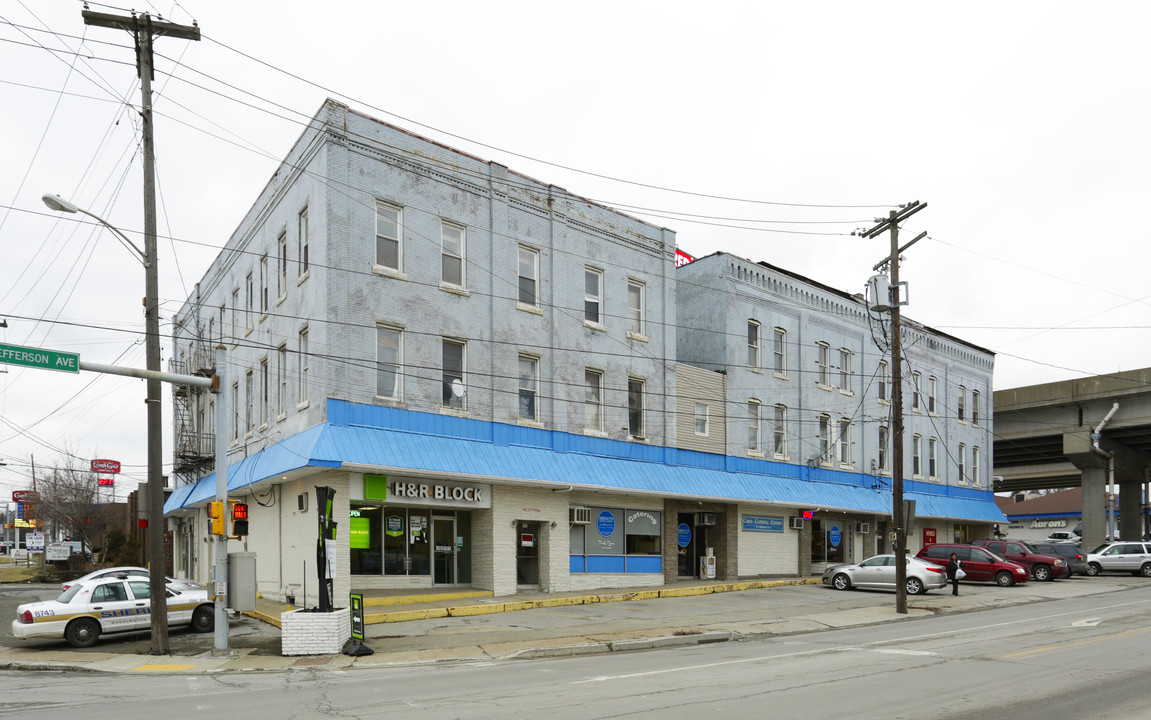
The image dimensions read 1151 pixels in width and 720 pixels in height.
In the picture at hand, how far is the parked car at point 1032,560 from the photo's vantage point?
125 ft

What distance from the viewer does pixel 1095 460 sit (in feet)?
179

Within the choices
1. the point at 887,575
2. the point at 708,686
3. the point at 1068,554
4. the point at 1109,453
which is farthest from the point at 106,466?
the point at 1109,453

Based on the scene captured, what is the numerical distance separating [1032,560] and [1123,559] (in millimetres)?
7966

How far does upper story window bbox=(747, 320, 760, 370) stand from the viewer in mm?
35375

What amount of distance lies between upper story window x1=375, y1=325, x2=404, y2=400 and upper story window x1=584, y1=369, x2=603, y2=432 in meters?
6.86

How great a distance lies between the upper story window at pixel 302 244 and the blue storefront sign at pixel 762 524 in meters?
18.6

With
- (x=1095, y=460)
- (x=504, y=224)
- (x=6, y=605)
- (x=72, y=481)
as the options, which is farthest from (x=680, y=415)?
(x=72, y=481)

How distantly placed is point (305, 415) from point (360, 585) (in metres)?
4.60

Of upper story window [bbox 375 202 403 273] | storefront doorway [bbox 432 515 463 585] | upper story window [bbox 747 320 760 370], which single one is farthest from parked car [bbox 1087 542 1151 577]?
upper story window [bbox 375 202 403 273]

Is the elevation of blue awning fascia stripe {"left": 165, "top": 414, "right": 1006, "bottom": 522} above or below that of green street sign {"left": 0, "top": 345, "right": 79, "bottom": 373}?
below

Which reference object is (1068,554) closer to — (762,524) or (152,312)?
(762,524)

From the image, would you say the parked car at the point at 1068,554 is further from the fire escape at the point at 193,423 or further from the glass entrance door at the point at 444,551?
the fire escape at the point at 193,423

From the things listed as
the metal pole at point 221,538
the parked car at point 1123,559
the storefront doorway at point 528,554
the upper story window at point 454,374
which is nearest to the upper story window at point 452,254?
the upper story window at point 454,374

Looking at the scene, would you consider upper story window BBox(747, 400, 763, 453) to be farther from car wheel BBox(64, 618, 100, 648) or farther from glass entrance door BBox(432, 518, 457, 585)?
car wheel BBox(64, 618, 100, 648)
